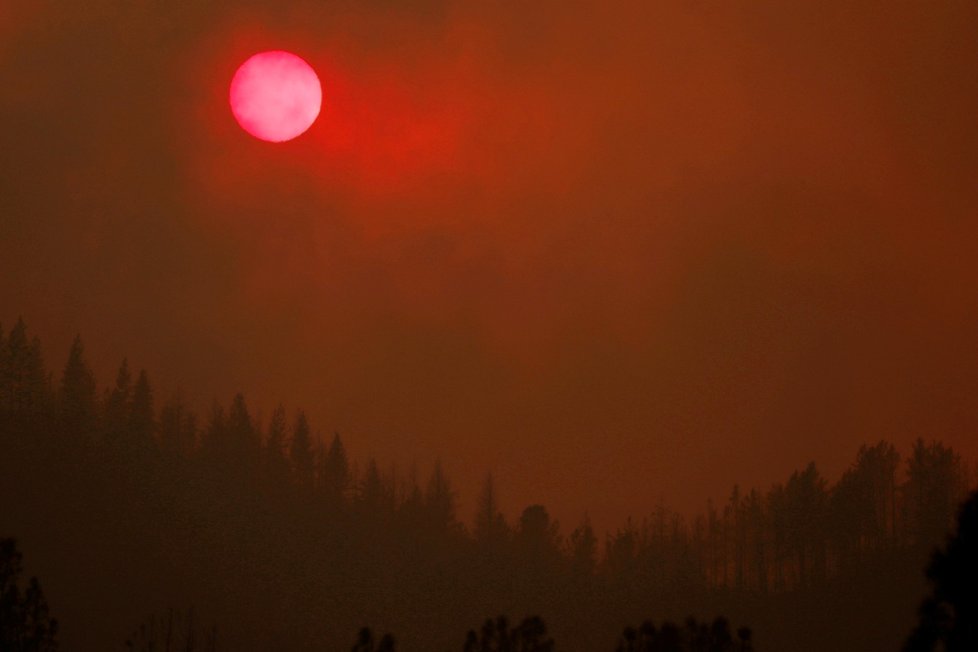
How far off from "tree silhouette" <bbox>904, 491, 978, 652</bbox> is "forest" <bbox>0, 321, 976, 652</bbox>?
92738mm

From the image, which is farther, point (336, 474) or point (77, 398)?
point (336, 474)

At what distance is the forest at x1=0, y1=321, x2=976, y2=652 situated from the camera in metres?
130

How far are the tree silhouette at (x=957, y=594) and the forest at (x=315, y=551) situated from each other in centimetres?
9274

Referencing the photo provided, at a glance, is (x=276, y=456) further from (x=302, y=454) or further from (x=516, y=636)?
(x=516, y=636)

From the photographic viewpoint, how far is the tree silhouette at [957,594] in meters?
27.2

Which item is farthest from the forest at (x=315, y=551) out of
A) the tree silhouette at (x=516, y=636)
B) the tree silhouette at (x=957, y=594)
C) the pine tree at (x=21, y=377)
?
the tree silhouette at (x=957, y=594)

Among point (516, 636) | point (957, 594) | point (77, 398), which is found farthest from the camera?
point (77, 398)

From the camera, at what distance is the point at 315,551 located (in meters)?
169

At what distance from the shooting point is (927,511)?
170 metres

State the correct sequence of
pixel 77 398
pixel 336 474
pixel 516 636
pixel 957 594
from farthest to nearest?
1. pixel 336 474
2. pixel 77 398
3. pixel 516 636
4. pixel 957 594

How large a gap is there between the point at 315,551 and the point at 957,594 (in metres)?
148

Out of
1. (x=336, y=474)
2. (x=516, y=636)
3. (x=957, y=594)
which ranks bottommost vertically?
(x=957, y=594)

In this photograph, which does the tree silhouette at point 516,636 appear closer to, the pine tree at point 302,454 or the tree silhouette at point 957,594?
the tree silhouette at point 957,594

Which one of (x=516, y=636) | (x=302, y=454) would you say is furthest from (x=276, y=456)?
(x=516, y=636)
